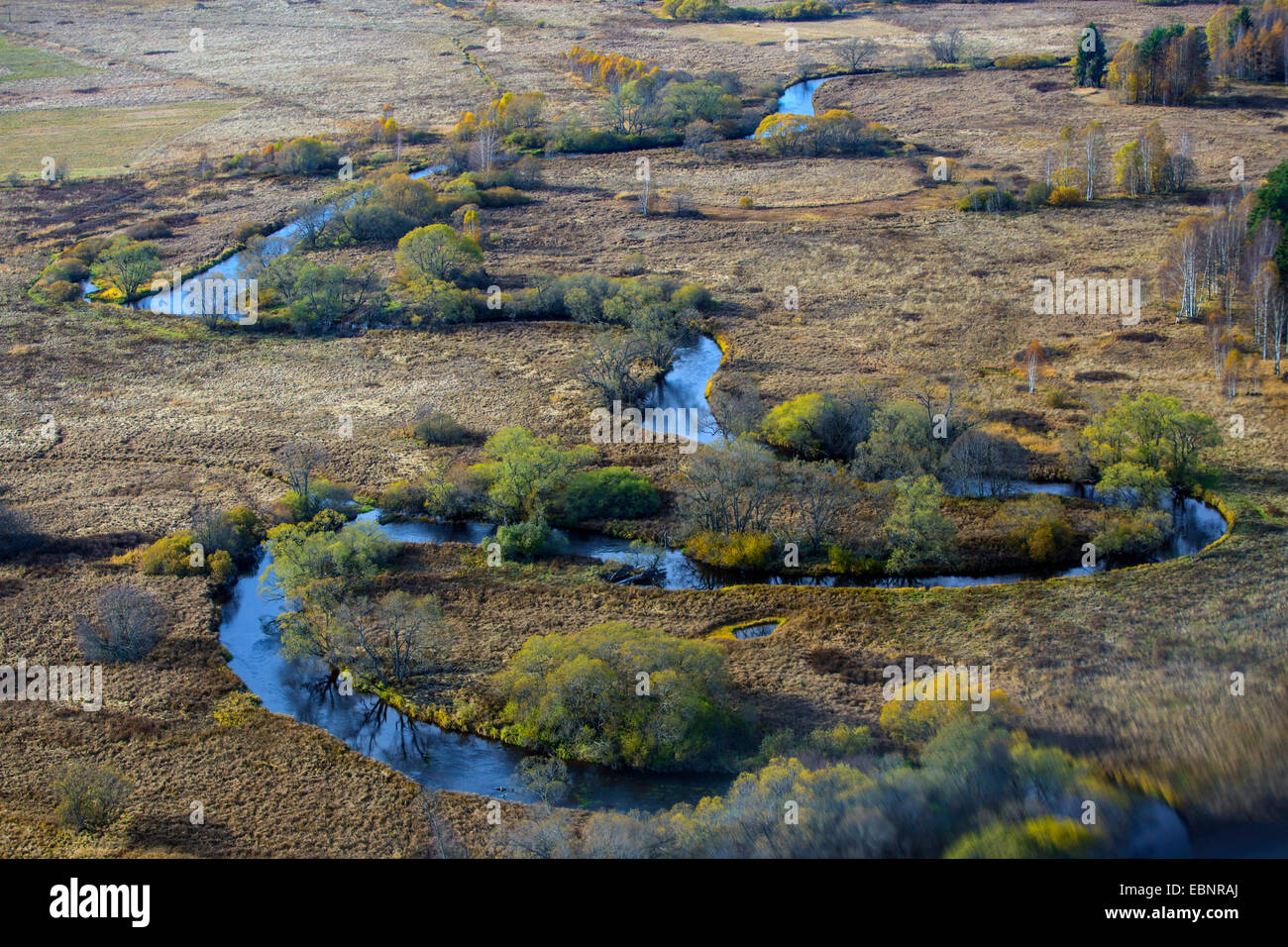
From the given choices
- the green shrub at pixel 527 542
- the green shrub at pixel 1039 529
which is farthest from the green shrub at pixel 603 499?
the green shrub at pixel 1039 529

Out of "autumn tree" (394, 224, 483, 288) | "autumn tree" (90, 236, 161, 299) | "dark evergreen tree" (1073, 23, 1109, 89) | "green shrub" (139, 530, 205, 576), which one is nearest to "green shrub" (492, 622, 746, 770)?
"green shrub" (139, 530, 205, 576)

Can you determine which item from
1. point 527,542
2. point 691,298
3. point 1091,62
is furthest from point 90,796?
point 1091,62

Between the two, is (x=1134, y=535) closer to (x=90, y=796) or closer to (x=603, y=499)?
(x=603, y=499)

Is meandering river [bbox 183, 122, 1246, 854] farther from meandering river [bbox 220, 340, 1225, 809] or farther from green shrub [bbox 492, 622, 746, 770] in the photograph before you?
green shrub [bbox 492, 622, 746, 770]

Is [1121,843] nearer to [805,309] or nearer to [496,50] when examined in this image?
[805,309]

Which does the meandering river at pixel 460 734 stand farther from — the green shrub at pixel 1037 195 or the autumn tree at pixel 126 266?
the green shrub at pixel 1037 195
